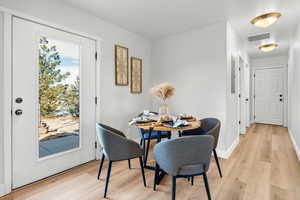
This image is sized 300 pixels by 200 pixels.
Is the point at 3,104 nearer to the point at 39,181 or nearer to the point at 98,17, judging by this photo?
the point at 39,181

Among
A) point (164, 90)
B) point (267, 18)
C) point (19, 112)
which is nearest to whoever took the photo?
point (19, 112)

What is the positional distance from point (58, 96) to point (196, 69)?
8.19ft

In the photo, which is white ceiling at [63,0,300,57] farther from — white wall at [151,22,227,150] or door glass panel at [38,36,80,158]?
door glass panel at [38,36,80,158]

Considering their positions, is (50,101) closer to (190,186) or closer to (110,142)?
(110,142)

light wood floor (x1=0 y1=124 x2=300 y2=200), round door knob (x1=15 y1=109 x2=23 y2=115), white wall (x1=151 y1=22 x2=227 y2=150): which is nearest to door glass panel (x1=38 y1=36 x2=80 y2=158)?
round door knob (x1=15 y1=109 x2=23 y2=115)

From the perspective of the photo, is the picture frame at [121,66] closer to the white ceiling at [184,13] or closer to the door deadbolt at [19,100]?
the white ceiling at [184,13]

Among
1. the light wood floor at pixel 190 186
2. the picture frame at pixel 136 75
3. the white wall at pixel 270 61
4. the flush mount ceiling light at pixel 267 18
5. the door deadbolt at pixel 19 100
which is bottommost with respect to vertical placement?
the light wood floor at pixel 190 186

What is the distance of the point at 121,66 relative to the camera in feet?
10.5

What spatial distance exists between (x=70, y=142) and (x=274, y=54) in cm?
653

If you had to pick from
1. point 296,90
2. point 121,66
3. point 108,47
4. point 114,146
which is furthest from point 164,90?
point 296,90

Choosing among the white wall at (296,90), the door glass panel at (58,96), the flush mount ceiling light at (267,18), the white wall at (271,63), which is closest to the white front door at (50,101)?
the door glass panel at (58,96)

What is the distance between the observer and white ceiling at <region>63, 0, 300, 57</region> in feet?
7.67

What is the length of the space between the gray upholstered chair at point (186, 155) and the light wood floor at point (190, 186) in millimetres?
490

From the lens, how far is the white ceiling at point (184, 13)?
2.34 metres
